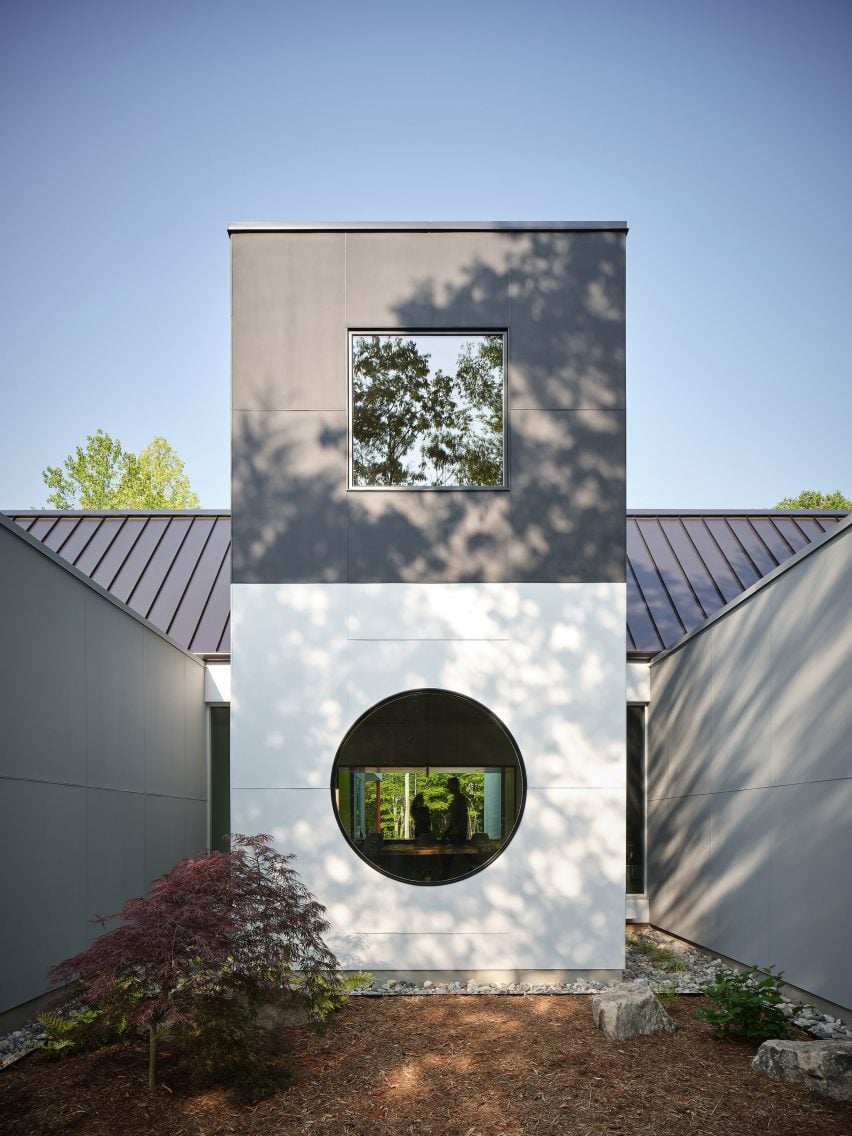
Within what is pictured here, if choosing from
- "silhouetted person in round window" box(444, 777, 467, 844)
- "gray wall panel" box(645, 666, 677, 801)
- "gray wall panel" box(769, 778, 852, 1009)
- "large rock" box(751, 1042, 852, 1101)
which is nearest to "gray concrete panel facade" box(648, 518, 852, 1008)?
"gray wall panel" box(769, 778, 852, 1009)

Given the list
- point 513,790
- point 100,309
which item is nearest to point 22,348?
point 100,309

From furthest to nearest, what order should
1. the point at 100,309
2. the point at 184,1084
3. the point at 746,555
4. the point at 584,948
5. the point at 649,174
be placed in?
the point at 100,309
the point at 649,174
the point at 746,555
the point at 584,948
the point at 184,1084

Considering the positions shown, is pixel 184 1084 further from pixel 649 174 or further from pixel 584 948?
pixel 649 174

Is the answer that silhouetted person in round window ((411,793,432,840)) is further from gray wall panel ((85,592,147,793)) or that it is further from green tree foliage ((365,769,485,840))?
gray wall panel ((85,592,147,793))

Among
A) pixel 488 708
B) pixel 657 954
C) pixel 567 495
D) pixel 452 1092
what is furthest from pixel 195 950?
pixel 657 954

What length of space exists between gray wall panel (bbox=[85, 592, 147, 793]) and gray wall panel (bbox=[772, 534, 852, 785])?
602cm

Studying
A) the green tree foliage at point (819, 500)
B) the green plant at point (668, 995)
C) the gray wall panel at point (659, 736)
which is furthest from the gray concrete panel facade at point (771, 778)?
the green tree foliage at point (819, 500)

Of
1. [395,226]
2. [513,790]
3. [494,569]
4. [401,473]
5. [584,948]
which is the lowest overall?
[584,948]

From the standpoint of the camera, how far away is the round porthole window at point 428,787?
8.05 metres

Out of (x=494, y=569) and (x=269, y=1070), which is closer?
(x=269, y=1070)

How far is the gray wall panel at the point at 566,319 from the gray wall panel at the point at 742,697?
2432mm

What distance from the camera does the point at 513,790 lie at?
8.17 m

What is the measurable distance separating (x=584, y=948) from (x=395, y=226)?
22.8ft

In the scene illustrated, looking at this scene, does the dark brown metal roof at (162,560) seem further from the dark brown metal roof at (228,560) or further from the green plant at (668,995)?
the green plant at (668,995)
